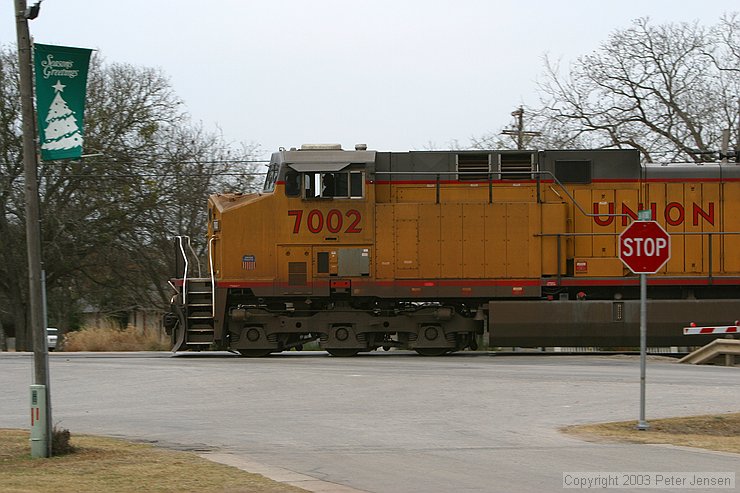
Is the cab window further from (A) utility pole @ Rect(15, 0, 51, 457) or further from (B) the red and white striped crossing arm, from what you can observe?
(A) utility pole @ Rect(15, 0, 51, 457)

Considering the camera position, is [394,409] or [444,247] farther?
[444,247]

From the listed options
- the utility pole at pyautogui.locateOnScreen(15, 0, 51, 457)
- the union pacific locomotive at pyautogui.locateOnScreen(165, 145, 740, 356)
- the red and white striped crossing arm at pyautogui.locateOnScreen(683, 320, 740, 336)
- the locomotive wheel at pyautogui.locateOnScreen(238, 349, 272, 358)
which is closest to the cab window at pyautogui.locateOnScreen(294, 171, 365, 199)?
the union pacific locomotive at pyautogui.locateOnScreen(165, 145, 740, 356)

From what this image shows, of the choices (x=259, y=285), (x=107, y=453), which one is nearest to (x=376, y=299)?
(x=259, y=285)

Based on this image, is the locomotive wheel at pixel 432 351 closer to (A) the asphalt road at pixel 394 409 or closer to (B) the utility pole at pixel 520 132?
(A) the asphalt road at pixel 394 409

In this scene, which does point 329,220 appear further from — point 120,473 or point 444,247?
point 120,473

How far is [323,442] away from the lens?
11.2 metres

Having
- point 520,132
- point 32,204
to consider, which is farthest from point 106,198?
point 32,204

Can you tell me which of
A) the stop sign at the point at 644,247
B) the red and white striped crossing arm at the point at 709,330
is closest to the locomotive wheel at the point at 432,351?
the red and white striped crossing arm at the point at 709,330

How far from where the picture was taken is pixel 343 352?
71.8ft

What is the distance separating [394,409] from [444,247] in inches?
315

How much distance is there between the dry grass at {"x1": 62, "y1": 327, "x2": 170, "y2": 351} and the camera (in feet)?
91.7

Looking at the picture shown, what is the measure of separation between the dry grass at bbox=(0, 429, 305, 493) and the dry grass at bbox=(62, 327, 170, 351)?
17427 mm

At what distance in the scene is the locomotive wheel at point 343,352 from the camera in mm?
21750

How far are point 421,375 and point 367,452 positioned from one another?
731cm
